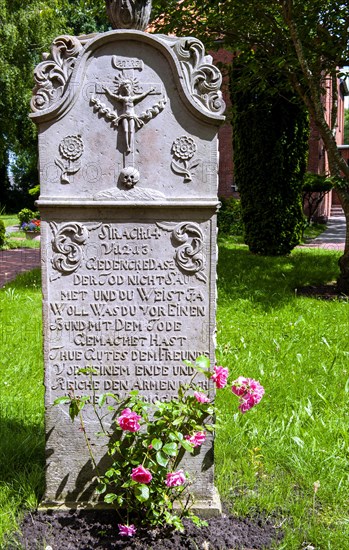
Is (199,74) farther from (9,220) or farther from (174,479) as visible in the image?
(9,220)

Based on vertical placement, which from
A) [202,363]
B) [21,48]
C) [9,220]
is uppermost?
[21,48]

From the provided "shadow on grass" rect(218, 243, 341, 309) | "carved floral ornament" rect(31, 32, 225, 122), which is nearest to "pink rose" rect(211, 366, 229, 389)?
"carved floral ornament" rect(31, 32, 225, 122)

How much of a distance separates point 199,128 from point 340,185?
575 cm

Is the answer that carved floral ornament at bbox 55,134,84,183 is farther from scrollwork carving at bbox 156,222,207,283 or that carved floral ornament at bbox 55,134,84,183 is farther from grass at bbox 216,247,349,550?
grass at bbox 216,247,349,550

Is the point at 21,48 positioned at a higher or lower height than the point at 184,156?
higher

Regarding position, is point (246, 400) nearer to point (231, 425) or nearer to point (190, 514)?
point (190, 514)

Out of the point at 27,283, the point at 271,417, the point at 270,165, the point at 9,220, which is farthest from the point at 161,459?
the point at 9,220

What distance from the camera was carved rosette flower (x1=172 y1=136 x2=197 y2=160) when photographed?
2797 millimetres

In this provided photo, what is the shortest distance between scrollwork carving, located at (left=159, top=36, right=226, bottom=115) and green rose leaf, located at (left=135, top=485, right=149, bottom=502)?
6.13 feet

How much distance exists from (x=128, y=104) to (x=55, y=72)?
1.30ft

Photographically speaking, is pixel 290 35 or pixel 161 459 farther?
pixel 290 35

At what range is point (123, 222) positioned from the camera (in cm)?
284

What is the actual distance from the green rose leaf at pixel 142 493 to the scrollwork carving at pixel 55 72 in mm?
1905

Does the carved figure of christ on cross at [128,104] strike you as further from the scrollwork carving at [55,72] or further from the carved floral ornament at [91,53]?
the scrollwork carving at [55,72]
